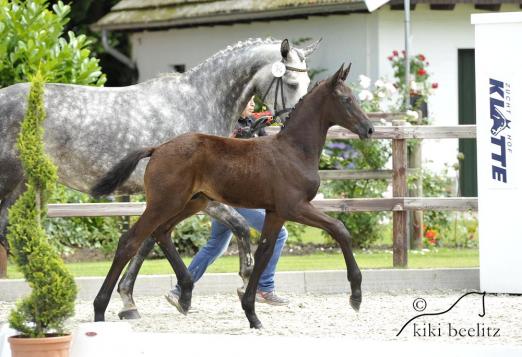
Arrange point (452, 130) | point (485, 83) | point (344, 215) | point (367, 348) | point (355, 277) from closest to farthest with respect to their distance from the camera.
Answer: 1. point (367, 348)
2. point (355, 277)
3. point (485, 83)
4. point (452, 130)
5. point (344, 215)

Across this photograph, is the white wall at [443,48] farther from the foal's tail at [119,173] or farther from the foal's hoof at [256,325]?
the foal's tail at [119,173]

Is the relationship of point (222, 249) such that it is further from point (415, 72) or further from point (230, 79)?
point (415, 72)

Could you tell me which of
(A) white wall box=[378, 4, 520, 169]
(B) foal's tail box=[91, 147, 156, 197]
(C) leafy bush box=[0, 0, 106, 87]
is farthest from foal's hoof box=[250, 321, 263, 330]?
(A) white wall box=[378, 4, 520, 169]

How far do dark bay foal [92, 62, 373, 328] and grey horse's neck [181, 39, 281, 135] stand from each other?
1.10 meters

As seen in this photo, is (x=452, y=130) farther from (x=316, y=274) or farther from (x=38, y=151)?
(x=38, y=151)

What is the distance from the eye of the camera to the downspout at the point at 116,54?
22094 mm

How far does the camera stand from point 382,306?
9.85m

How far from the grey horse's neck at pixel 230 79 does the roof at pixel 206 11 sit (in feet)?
27.8

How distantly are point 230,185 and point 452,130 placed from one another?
14.0 feet

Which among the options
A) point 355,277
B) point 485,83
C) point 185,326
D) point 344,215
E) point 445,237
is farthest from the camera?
point 445,237

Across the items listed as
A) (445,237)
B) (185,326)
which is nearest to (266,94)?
(185,326)

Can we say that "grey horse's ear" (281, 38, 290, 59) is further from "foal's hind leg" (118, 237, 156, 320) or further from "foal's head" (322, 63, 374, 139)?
"foal's hind leg" (118, 237, 156, 320)

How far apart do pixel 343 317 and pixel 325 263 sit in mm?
3379

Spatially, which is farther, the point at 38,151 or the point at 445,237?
the point at 445,237
